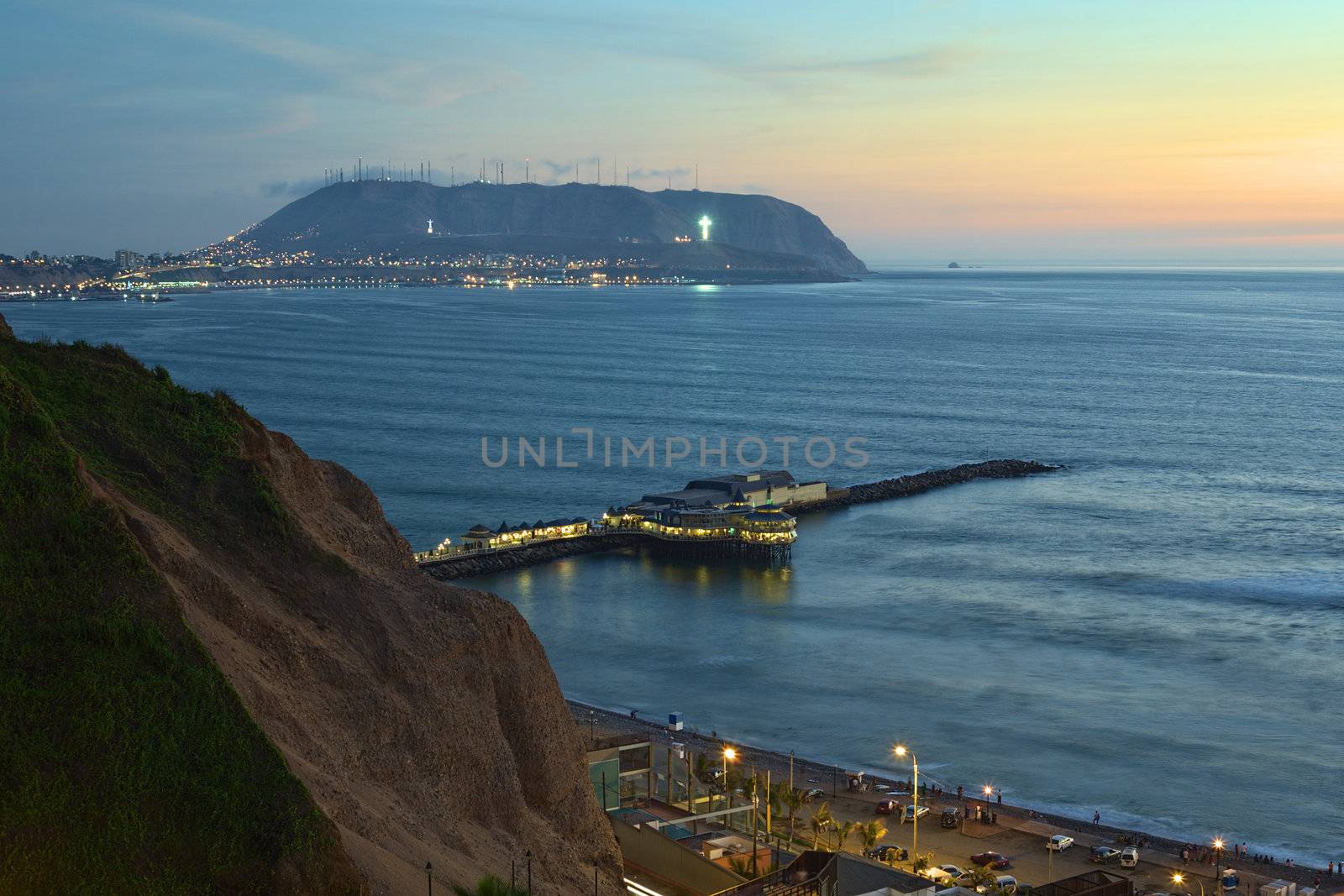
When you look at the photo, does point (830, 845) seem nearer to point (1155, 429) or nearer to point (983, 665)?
point (983, 665)

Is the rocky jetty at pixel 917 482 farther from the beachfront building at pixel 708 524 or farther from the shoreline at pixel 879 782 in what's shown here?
the shoreline at pixel 879 782

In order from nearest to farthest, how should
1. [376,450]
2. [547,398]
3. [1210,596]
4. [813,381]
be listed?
1. [1210,596]
2. [376,450]
3. [547,398]
4. [813,381]

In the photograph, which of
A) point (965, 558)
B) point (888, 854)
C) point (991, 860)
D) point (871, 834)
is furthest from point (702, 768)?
point (965, 558)

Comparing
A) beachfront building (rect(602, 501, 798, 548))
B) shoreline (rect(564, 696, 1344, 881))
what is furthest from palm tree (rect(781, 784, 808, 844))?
beachfront building (rect(602, 501, 798, 548))

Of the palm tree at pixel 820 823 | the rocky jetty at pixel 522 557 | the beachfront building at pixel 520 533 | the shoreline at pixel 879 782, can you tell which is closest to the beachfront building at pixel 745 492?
the rocky jetty at pixel 522 557

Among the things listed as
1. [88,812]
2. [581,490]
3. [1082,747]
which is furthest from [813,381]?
[88,812]

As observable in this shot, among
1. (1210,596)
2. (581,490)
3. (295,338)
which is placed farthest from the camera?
(295,338)

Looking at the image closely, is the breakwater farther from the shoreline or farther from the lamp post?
the lamp post
